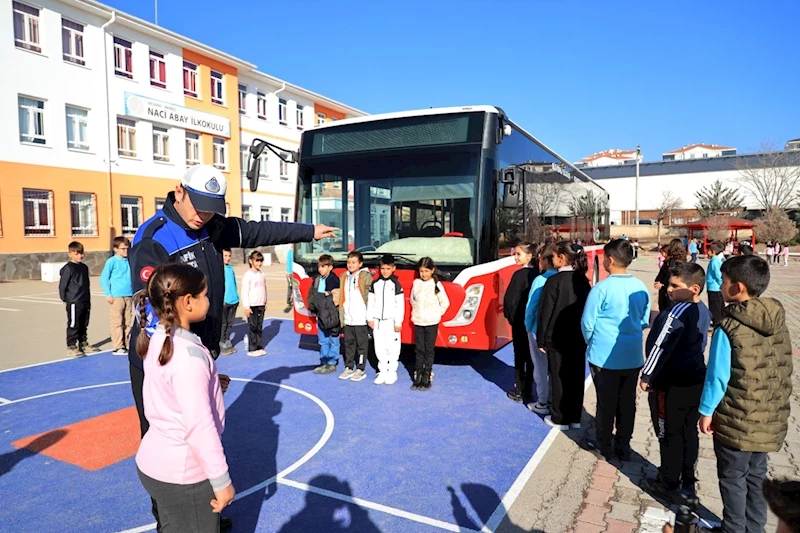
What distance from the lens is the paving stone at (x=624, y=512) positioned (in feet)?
12.7

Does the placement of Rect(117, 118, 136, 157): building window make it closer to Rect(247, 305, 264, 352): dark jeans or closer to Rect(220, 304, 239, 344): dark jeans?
Rect(220, 304, 239, 344): dark jeans

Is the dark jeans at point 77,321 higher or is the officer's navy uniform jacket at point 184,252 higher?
the officer's navy uniform jacket at point 184,252

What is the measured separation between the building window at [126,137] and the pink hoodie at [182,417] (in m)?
29.1

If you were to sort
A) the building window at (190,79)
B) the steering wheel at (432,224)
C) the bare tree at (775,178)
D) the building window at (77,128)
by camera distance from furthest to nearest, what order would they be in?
the bare tree at (775,178) < the building window at (190,79) < the building window at (77,128) < the steering wheel at (432,224)

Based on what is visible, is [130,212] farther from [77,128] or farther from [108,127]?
[77,128]

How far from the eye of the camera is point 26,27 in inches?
923

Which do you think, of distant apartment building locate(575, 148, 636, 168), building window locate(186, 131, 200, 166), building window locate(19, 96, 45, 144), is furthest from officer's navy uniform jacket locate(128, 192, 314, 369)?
distant apartment building locate(575, 148, 636, 168)

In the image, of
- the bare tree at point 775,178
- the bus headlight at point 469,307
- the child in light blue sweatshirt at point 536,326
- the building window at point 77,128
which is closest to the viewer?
the child in light blue sweatshirt at point 536,326

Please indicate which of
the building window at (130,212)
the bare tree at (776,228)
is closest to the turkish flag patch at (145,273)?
the building window at (130,212)

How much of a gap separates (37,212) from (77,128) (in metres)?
4.51

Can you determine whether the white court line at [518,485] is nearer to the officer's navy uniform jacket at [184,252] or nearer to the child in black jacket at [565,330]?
the child in black jacket at [565,330]

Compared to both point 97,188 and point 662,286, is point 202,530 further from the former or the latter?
point 97,188

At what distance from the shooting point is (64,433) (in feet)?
18.2

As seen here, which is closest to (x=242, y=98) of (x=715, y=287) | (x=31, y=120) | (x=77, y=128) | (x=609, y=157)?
(x=77, y=128)
